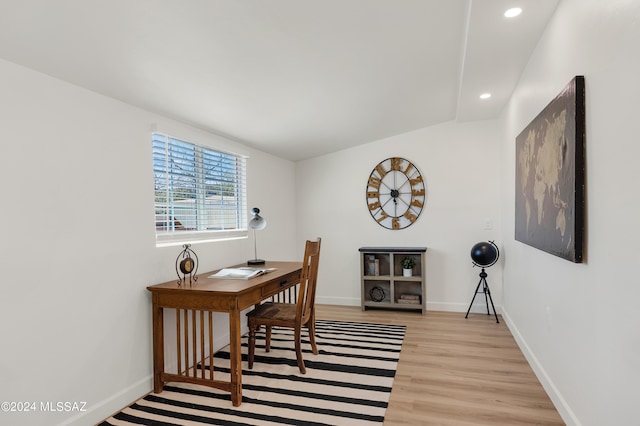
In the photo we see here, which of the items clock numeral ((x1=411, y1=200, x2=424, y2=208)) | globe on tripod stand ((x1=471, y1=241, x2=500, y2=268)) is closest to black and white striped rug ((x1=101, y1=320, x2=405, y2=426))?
globe on tripod stand ((x1=471, y1=241, x2=500, y2=268))

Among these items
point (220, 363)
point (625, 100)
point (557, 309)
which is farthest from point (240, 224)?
point (625, 100)

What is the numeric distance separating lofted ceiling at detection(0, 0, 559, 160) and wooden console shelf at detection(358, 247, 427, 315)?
187 cm

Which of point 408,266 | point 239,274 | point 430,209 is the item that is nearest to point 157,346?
point 239,274

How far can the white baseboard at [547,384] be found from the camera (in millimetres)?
2072

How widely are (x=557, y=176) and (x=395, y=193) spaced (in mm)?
2855

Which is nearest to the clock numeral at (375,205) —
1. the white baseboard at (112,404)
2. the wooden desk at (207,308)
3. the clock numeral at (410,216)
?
the clock numeral at (410,216)

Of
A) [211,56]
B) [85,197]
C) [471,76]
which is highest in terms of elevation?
[471,76]

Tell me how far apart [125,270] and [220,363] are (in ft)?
3.94

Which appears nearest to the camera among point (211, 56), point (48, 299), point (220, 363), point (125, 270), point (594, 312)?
point (594, 312)

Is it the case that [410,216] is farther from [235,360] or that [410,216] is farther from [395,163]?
[235,360]

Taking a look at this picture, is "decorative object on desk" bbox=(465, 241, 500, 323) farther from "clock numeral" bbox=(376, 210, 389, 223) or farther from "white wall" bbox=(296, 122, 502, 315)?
"clock numeral" bbox=(376, 210, 389, 223)

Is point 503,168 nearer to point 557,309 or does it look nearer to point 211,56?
point 557,309

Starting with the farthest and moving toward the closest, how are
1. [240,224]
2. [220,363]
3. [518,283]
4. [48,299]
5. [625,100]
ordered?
[240,224] → [518,283] → [220,363] → [48,299] → [625,100]

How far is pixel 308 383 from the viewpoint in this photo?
9.00 feet
